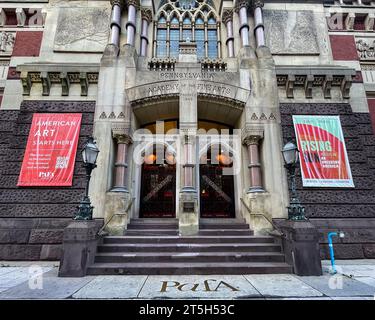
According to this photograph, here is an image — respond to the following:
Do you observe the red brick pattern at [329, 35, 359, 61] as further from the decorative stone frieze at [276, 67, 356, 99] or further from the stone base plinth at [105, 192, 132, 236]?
the stone base plinth at [105, 192, 132, 236]

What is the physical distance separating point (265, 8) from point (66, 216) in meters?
13.5

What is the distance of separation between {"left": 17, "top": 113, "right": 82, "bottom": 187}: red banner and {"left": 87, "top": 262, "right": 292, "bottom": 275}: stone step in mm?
4366

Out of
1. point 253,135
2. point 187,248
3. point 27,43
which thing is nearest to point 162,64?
point 253,135

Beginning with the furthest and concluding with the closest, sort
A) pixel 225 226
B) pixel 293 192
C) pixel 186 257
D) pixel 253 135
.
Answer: pixel 253 135 < pixel 225 226 < pixel 293 192 < pixel 186 257

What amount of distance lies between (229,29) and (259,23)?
1.47m

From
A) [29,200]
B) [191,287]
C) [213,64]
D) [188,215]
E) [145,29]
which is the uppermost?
[145,29]

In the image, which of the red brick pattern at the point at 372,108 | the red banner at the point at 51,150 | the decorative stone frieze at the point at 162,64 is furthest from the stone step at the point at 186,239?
the red brick pattern at the point at 372,108

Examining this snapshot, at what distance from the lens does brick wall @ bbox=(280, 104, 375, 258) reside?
8.31 meters

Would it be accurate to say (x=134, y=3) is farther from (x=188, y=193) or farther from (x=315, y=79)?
(x=188, y=193)

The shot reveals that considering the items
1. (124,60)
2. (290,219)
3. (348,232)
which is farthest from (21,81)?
(348,232)

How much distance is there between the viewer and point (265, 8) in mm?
11594

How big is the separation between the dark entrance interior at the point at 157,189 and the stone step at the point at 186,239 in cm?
279

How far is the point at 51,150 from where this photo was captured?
29.8 ft
